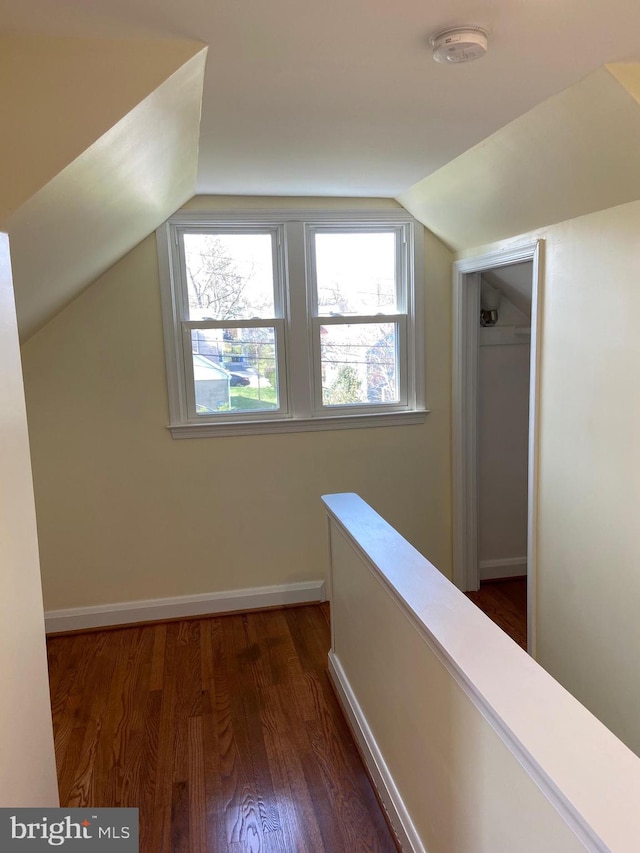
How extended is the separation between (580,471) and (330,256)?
1833mm

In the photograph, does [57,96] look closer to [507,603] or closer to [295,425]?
[295,425]

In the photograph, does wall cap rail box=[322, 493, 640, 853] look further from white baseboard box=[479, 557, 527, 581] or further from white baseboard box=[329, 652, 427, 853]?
white baseboard box=[479, 557, 527, 581]

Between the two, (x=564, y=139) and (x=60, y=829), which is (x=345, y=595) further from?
(x=564, y=139)

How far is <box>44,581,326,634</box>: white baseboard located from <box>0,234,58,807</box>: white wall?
6.01ft

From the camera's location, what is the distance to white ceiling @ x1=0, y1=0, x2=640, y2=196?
1281mm

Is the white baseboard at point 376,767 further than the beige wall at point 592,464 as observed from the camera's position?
No

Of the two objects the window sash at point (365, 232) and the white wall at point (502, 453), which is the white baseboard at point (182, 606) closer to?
the white wall at point (502, 453)

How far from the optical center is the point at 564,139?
78.1 inches

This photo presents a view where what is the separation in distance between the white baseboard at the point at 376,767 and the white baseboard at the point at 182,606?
85 centimetres

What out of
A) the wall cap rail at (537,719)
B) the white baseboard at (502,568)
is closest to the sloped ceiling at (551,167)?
the wall cap rail at (537,719)

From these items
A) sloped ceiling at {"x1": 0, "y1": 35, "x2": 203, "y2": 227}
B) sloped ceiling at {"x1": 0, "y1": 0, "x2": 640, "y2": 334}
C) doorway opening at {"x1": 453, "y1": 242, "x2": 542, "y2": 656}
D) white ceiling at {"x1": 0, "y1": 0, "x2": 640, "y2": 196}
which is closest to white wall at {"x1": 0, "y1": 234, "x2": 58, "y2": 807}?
sloped ceiling at {"x1": 0, "y1": 35, "x2": 203, "y2": 227}

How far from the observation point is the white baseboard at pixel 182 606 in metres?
3.26

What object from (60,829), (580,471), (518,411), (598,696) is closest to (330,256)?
(518,411)

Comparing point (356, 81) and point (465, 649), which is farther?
point (356, 81)
